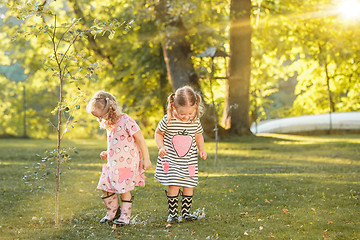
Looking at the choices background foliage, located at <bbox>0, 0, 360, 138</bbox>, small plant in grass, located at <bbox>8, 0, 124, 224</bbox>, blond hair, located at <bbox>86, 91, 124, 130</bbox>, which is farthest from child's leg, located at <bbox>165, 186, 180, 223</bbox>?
background foliage, located at <bbox>0, 0, 360, 138</bbox>

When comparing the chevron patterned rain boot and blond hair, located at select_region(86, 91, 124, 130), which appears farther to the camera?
the chevron patterned rain boot

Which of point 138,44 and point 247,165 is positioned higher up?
point 138,44

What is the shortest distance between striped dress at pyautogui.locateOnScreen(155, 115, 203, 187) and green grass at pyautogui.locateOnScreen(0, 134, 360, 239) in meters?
0.52

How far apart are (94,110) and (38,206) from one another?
2.41 m

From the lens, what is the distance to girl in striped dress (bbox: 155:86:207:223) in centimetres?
558

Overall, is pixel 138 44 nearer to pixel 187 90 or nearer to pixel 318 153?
pixel 318 153

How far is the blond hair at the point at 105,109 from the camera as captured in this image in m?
5.27

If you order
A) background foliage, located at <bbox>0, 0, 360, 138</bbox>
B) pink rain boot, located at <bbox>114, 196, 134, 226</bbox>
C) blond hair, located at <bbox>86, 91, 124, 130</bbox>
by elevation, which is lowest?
pink rain boot, located at <bbox>114, 196, 134, 226</bbox>

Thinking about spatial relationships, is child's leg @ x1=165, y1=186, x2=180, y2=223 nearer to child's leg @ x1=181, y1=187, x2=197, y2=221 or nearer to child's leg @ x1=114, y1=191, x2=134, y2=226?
child's leg @ x1=181, y1=187, x2=197, y2=221

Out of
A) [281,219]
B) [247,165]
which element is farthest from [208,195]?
[247,165]

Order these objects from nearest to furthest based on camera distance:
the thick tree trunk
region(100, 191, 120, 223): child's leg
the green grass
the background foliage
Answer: the green grass → region(100, 191, 120, 223): child's leg → the background foliage → the thick tree trunk

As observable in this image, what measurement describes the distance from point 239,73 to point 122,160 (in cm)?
1491

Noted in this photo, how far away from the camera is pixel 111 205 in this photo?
5551 millimetres

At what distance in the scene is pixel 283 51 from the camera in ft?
75.7
